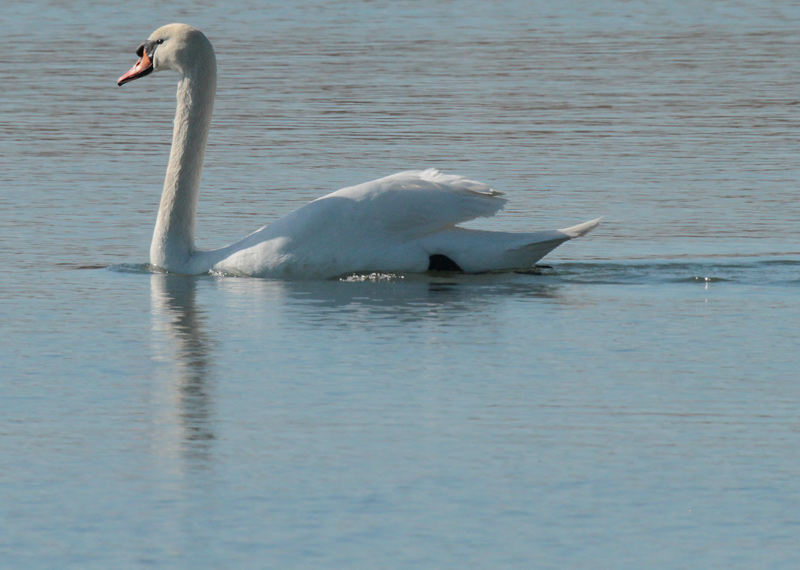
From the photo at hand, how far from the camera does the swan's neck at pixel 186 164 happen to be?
9.95 meters

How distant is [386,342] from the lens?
7.56 metres

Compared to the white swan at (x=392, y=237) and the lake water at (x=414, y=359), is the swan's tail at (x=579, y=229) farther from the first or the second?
the lake water at (x=414, y=359)

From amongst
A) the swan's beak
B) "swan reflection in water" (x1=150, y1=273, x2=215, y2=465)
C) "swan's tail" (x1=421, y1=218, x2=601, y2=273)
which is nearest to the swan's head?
the swan's beak

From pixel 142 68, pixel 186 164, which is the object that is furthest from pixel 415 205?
pixel 142 68

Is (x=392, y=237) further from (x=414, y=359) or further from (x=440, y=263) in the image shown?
(x=414, y=359)

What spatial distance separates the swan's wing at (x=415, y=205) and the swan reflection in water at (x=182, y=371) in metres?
1.09

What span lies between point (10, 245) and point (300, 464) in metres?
5.40

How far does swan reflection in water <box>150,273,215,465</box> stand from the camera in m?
5.88

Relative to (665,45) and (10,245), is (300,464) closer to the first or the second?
(10,245)

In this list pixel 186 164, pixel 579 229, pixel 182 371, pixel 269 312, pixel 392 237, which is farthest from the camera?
pixel 186 164

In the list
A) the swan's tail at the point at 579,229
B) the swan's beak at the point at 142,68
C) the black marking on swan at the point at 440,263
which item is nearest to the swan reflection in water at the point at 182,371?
the black marking on swan at the point at 440,263

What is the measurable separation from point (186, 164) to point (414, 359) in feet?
12.0

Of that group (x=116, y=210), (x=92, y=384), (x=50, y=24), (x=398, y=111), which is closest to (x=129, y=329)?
(x=92, y=384)

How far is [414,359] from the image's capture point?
23.5ft
